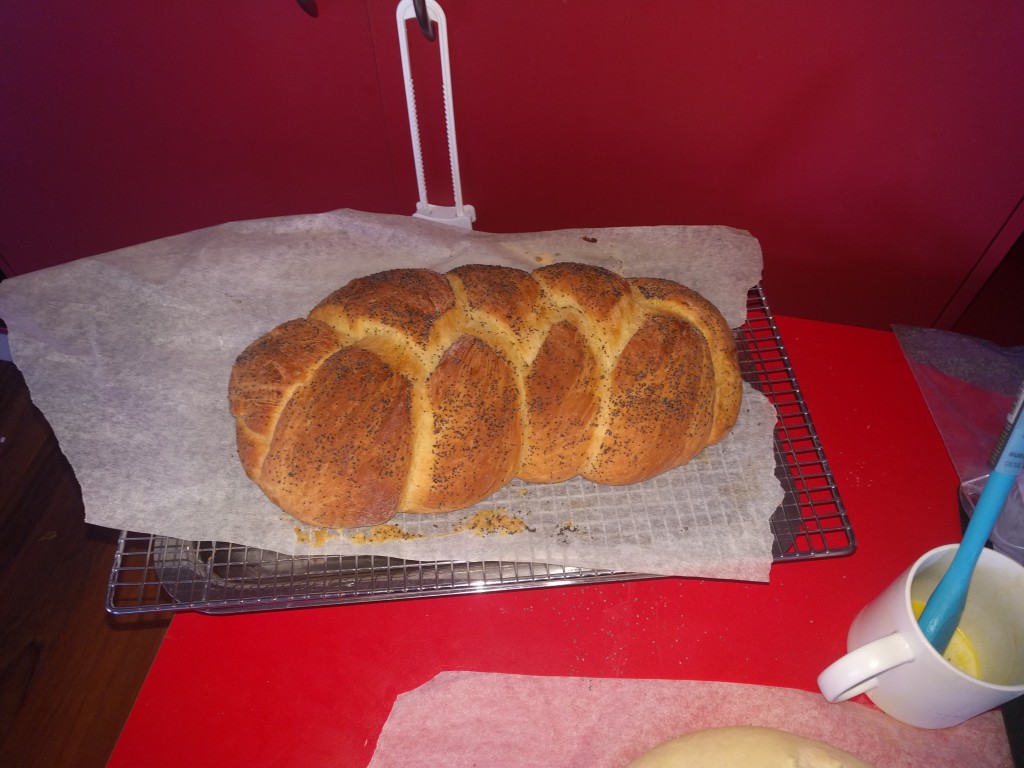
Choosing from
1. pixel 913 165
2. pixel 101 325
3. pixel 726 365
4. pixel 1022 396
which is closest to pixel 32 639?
pixel 101 325

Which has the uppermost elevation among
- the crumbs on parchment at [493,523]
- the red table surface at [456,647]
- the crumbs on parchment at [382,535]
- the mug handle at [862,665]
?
the mug handle at [862,665]

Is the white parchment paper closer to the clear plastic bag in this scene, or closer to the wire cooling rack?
the wire cooling rack

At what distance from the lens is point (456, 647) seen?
144 centimetres

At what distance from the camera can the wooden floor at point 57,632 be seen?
2107mm

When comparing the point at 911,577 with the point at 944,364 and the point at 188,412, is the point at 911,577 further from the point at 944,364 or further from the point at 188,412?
the point at 188,412

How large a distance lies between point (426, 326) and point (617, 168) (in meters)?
1.05

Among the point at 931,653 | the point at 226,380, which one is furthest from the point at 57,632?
the point at 931,653

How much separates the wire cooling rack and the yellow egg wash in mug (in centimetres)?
17

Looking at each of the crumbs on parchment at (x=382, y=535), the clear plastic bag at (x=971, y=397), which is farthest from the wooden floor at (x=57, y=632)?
the clear plastic bag at (x=971, y=397)

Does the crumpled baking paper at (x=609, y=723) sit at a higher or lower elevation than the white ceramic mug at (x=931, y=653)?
lower

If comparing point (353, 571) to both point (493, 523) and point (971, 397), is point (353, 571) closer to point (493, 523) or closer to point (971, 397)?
point (493, 523)

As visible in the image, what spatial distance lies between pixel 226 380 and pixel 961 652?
168 centimetres

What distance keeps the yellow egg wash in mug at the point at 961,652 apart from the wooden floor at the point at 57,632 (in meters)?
2.16

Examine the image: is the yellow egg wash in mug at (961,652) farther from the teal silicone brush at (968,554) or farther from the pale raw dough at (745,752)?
the pale raw dough at (745,752)
